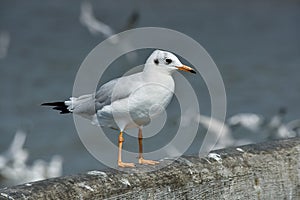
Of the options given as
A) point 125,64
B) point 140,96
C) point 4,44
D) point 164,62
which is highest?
point 4,44

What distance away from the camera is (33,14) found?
16516 millimetres

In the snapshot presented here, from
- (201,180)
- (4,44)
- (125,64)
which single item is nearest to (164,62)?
(201,180)

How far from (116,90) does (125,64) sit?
7.17m

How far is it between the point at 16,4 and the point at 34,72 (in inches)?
196

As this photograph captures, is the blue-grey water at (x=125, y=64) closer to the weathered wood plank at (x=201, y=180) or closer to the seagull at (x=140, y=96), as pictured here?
the seagull at (x=140, y=96)

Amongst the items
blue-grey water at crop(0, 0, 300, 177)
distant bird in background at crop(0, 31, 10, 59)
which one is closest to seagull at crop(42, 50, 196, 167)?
blue-grey water at crop(0, 0, 300, 177)

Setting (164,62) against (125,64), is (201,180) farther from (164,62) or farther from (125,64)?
(125,64)

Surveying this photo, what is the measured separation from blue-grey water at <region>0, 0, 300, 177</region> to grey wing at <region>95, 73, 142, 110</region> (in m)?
4.90

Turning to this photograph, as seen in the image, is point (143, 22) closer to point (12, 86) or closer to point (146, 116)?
point (12, 86)

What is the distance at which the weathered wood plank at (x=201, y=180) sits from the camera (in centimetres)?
246

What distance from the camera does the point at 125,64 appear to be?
10453 mm

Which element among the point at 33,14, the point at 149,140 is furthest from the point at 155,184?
the point at 33,14

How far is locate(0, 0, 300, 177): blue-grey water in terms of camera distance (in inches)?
390

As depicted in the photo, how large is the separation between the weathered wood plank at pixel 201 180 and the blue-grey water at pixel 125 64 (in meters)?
5.32
